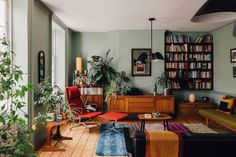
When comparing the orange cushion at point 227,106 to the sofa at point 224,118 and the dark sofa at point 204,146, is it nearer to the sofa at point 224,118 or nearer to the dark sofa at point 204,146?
the sofa at point 224,118

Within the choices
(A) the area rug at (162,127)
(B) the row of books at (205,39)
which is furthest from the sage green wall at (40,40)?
(B) the row of books at (205,39)

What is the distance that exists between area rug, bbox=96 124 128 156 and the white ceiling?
270 centimetres

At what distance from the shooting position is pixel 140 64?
21.5 feet

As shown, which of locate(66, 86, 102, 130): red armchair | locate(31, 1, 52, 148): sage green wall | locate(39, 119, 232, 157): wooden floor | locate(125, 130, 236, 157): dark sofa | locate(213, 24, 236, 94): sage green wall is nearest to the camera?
locate(125, 130, 236, 157): dark sofa

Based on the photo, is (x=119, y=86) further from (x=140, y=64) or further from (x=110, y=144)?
(x=110, y=144)

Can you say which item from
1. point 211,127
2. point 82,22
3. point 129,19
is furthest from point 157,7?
point 211,127

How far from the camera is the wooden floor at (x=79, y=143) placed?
3.54m

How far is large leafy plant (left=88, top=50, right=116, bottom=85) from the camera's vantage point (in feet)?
20.7

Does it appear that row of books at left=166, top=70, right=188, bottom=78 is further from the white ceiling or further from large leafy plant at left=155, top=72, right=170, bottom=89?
the white ceiling

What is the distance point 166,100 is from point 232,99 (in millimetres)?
1762

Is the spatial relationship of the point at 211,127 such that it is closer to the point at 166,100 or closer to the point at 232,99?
the point at 232,99

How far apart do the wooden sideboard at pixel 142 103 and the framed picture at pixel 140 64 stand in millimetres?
871

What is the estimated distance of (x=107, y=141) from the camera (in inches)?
164

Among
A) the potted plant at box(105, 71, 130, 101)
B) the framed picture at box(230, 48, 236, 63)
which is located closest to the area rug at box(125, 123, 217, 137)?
the potted plant at box(105, 71, 130, 101)
